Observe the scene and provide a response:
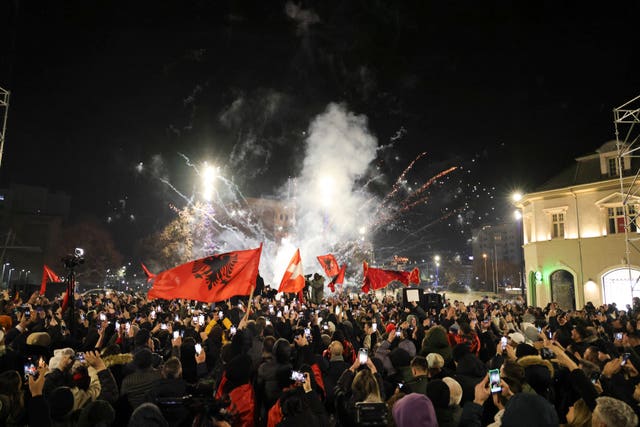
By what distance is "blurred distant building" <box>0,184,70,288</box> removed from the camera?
58.4 metres

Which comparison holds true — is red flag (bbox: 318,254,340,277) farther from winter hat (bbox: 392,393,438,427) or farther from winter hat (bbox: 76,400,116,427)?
winter hat (bbox: 76,400,116,427)

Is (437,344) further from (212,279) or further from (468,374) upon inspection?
(212,279)

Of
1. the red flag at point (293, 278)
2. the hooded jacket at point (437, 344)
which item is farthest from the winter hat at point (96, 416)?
the red flag at point (293, 278)

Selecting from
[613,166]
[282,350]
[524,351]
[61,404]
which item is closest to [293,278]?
[282,350]

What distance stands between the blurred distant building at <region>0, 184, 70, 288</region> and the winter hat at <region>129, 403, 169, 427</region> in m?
63.2

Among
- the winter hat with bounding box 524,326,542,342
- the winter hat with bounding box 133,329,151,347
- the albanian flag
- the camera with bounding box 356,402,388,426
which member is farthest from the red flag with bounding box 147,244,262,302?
the albanian flag

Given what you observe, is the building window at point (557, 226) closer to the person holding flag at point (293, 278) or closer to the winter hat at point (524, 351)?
the person holding flag at point (293, 278)

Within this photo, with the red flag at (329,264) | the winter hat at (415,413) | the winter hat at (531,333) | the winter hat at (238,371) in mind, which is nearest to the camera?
the winter hat at (415,413)

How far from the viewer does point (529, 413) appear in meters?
3.73

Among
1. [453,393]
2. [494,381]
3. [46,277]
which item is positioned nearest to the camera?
[494,381]

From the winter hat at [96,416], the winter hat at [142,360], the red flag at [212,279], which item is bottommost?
→ the winter hat at [96,416]

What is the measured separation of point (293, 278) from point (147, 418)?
11.9 metres

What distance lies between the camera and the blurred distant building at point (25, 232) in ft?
192

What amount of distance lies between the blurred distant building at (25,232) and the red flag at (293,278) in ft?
178
